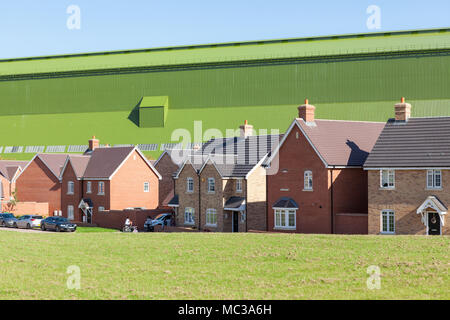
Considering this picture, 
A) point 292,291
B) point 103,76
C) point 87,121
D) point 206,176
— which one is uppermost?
point 103,76

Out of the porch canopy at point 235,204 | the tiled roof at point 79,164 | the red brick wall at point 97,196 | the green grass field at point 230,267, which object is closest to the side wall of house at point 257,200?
the porch canopy at point 235,204

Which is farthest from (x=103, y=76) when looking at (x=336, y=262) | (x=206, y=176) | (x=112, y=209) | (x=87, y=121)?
(x=336, y=262)

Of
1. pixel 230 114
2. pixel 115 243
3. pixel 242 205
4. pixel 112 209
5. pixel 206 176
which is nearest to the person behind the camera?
pixel 115 243

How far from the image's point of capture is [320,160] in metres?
47.0

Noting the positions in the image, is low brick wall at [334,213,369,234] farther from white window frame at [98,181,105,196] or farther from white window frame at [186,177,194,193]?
white window frame at [98,181,105,196]

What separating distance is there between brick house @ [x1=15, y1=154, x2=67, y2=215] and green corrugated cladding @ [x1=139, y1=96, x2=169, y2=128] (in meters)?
29.9

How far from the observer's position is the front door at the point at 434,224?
41688mm

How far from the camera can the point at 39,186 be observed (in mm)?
73312

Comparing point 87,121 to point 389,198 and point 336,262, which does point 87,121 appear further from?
point 336,262

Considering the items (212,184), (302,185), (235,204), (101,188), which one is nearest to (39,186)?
(101,188)

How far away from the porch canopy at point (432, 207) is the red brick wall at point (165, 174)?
3833cm

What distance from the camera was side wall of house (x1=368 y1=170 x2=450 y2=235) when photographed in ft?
137

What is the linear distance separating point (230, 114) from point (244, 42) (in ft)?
52.7

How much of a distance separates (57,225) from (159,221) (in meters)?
10.7
